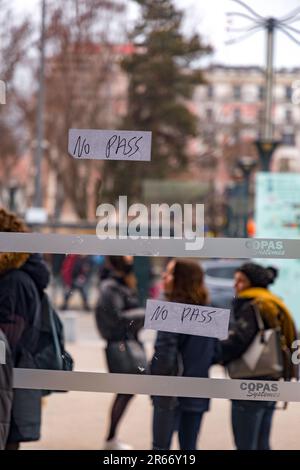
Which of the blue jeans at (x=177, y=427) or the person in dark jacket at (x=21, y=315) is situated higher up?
the person in dark jacket at (x=21, y=315)

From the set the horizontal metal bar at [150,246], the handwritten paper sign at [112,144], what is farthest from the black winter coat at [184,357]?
the handwritten paper sign at [112,144]

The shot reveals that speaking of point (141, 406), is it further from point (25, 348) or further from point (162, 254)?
point (162, 254)

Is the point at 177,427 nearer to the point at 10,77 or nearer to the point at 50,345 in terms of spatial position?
the point at 50,345

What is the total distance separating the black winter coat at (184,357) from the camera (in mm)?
4047

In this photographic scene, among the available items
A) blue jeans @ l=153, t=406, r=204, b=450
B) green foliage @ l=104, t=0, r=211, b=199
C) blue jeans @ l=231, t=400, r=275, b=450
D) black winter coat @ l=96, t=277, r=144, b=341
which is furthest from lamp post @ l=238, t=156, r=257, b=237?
blue jeans @ l=153, t=406, r=204, b=450

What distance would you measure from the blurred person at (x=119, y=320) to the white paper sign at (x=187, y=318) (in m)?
1.66

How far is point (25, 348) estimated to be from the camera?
12.7 feet

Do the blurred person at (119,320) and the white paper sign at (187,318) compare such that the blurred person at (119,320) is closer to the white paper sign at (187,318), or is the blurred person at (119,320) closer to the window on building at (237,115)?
the white paper sign at (187,318)

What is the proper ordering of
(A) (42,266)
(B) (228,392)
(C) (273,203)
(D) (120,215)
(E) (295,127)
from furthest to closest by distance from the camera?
(E) (295,127) → (C) (273,203) → (A) (42,266) → (D) (120,215) → (B) (228,392)

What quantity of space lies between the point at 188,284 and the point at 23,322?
99 cm

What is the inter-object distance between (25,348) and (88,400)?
170 inches
